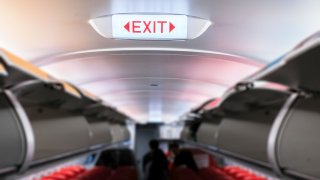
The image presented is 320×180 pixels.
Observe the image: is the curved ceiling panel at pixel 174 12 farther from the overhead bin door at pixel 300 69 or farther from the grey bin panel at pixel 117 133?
the grey bin panel at pixel 117 133

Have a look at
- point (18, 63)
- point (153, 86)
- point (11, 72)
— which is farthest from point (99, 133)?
Answer: point (11, 72)

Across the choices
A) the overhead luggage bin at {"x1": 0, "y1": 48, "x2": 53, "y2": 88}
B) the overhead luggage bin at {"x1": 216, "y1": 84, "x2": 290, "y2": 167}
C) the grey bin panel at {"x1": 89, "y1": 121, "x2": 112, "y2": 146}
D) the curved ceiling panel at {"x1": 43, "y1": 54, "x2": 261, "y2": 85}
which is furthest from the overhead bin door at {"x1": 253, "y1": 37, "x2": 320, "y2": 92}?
the grey bin panel at {"x1": 89, "y1": 121, "x2": 112, "y2": 146}

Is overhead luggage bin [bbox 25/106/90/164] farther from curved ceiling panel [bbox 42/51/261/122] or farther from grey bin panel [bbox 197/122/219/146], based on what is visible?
grey bin panel [bbox 197/122/219/146]

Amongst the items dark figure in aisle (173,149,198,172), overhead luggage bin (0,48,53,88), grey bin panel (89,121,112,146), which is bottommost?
dark figure in aisle (173,149,198,172)

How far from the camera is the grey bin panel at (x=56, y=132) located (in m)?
2.81

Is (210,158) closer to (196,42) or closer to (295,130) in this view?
(196,42)

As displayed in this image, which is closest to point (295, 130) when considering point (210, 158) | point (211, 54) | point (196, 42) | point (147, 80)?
point (196, 42)

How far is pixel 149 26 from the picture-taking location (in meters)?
2.48

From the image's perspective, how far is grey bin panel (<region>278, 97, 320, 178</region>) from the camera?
73.6 inches

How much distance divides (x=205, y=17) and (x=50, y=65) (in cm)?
A: 209

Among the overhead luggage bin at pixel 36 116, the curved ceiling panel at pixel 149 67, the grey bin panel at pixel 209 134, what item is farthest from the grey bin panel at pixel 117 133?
the overhead luggage bin at pixel 36 116

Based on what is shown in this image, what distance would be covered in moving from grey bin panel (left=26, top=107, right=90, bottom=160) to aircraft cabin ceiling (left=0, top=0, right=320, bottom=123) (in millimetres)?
562

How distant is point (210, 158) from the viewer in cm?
805

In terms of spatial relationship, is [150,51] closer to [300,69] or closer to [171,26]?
[171,26]
